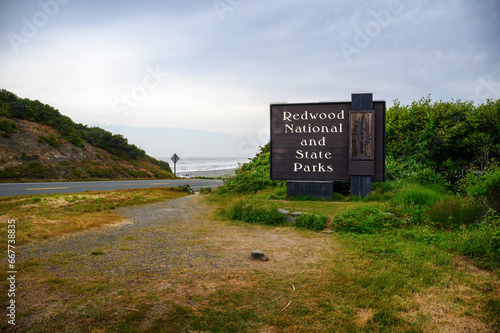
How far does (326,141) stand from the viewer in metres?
11.1

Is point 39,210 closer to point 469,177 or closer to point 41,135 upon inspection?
point 469,177

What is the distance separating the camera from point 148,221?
8.50m

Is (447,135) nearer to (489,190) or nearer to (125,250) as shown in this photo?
(489,190)

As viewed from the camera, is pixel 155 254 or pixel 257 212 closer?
pixel 155 254

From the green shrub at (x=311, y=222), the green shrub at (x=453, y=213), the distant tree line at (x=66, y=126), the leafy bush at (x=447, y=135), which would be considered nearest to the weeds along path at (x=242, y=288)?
the green shrub at (x=311, y=222)

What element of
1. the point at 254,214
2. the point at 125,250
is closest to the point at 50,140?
the point at 254,214

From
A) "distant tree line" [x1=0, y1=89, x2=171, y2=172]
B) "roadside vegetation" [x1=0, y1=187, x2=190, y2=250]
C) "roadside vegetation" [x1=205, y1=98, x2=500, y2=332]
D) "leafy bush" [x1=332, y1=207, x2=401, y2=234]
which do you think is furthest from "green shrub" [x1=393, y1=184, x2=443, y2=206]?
"distant tree line" [x1=0, y1=89, x2=171, y2=172]

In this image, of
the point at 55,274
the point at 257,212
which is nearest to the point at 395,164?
the point at 257,212

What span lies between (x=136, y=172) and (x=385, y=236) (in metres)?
27.5

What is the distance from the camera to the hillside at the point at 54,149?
20891 mm

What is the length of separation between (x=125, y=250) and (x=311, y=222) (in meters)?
4.34

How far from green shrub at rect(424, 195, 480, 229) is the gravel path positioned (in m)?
5.00

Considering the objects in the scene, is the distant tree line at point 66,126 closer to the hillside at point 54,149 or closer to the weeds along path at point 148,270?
the hillside at point 54,149

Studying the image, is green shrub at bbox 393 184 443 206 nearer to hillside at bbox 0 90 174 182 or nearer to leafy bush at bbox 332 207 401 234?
leafy bush at bbox 332 207 401 234
